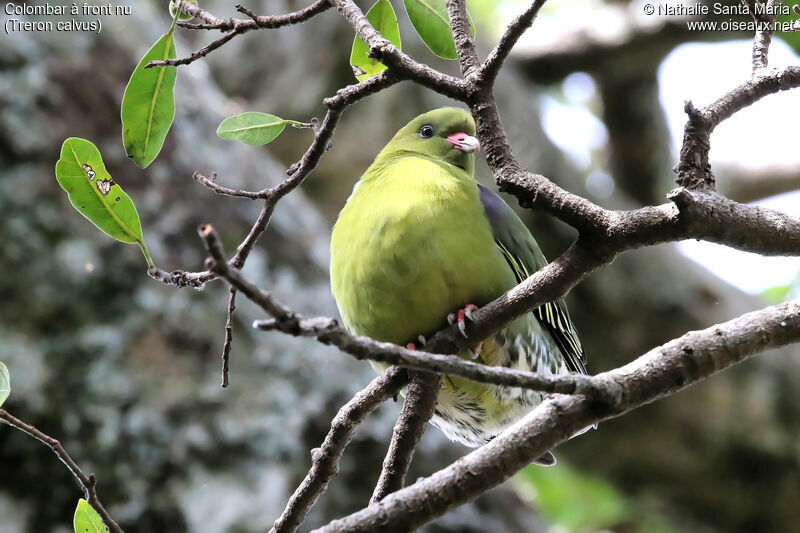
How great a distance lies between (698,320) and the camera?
5027 millimetres

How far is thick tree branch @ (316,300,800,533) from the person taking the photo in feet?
4.19

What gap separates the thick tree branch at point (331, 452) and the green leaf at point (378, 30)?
77cm

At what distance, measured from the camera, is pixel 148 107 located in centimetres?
187

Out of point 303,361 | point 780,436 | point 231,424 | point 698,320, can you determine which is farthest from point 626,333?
point 231,424

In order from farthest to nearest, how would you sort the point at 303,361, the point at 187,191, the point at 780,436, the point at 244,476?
the point at 780,436
the point at 187,191
the point at 303,361
the point at 244,476

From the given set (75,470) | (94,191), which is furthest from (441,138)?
(75,470)

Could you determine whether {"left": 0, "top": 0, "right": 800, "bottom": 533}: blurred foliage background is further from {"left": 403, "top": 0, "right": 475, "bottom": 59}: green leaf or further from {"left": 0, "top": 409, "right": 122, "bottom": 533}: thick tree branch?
{"left": 403, "top": 0, "right": 475, "bottom": 59}: green leaf

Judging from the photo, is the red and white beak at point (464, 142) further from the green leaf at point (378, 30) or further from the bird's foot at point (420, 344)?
the bird's foot at point (420, 344)

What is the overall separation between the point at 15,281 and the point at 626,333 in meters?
3.51

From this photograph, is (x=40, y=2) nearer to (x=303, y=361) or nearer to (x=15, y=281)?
(x=15, y=281)

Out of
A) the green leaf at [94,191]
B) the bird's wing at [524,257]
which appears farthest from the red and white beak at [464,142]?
the green leaf at [94,191]

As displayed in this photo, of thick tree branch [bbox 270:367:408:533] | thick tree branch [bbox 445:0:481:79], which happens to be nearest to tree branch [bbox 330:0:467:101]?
thick tree branch [bbox 445:0:481:79]

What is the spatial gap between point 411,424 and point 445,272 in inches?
17.9

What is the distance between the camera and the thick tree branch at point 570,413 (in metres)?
1.28
